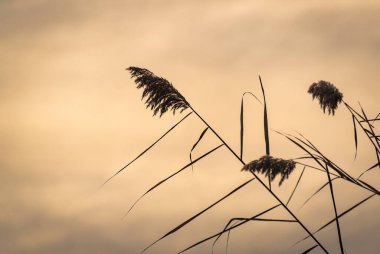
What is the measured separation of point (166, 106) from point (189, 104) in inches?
6.5

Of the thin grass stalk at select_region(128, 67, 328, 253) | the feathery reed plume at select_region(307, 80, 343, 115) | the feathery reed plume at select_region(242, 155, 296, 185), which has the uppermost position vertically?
the thin grass stalk at select_region(128, 67, 328, 253)

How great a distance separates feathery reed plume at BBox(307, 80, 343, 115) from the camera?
3.63 meters

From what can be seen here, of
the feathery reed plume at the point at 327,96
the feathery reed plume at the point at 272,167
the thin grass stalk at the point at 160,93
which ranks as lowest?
the feathery reed plume at the point at 272,167

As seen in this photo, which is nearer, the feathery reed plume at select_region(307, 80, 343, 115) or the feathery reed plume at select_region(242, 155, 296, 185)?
the feathery reed plume at select_region(242, 155, 296, 185)

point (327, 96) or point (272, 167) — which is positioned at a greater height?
point (327, 96)

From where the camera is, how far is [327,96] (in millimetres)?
3633

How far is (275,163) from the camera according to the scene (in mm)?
3059

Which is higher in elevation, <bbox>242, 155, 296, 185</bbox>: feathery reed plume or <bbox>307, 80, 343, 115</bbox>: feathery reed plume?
<bbox>307, 80, 343, 115</bbox>: feathery reed plume

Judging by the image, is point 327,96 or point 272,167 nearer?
point 272,167

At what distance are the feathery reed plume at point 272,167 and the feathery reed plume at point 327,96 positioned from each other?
0.71 metres

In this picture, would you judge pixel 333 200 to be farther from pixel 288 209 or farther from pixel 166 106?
pixel 166 106

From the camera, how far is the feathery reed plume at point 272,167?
3.04m

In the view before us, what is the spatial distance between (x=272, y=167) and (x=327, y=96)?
33.5 inches

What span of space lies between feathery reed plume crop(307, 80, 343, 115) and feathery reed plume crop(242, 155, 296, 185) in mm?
709
